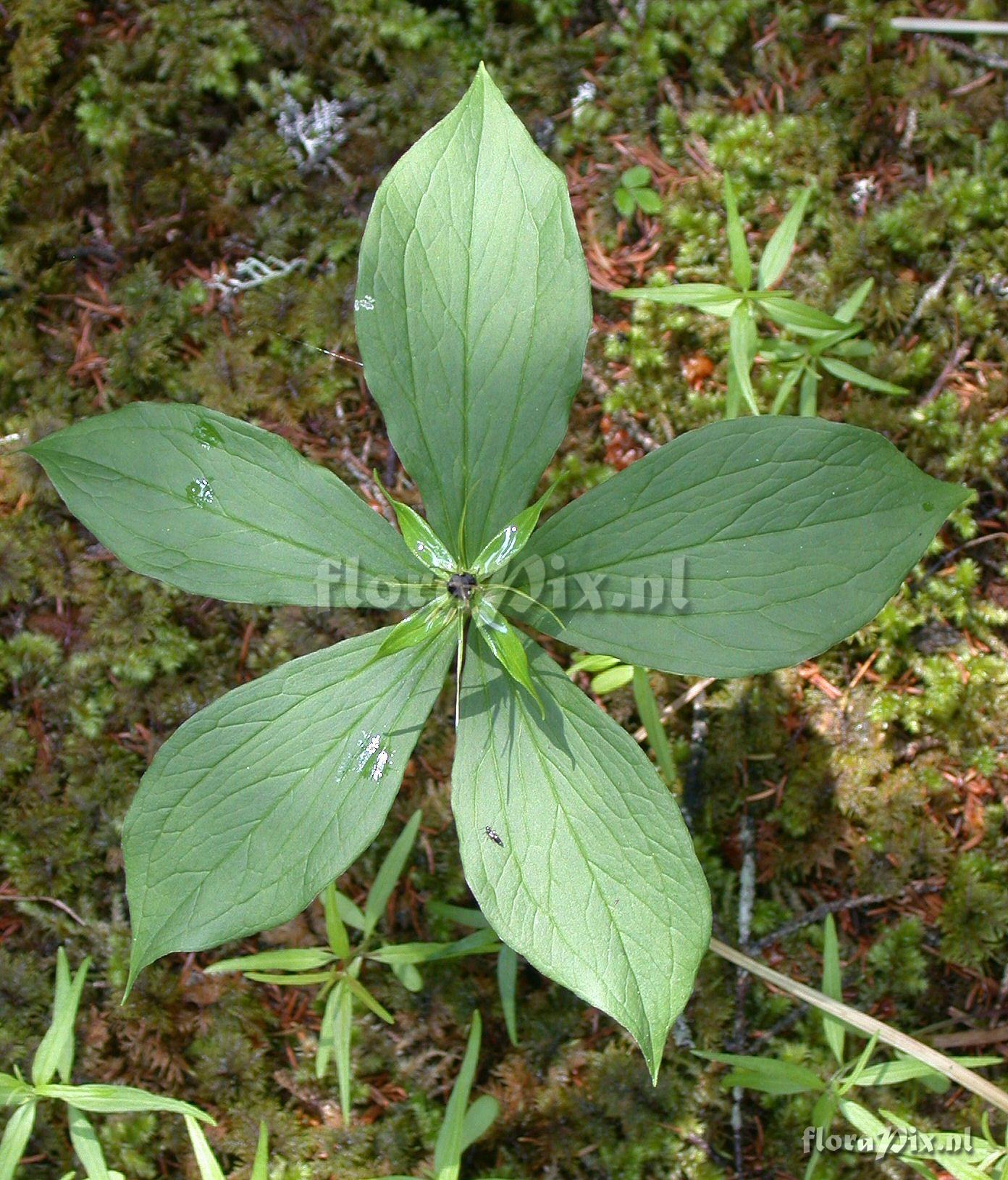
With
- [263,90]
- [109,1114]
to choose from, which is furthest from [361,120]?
[109,1114]

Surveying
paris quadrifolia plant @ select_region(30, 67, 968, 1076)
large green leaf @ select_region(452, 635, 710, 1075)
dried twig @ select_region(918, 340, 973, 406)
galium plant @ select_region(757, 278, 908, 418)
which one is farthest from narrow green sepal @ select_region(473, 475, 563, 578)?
dried twig @ select_region(918, 340, 973, 406)

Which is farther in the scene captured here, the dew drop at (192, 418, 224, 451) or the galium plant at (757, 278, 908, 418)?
the galium plant at (757, 278, 908, 418)

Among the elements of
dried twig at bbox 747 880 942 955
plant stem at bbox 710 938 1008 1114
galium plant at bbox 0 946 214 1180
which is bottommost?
galium plant at bbox 0 946 214 1180

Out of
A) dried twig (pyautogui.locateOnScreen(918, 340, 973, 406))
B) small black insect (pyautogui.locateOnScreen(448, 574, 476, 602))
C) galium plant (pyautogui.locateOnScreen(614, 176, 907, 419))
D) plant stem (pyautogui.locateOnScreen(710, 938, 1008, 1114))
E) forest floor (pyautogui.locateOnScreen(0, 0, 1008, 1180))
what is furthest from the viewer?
dried twig (pyautogui.locateOnScreen(918, 340, 973, 406))

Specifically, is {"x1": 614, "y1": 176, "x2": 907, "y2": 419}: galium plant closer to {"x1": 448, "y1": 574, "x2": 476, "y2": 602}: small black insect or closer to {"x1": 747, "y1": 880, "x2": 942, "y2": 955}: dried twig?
{"x1": 448, "y1": 574, "x2": 476, "y2": 602}: small black insect

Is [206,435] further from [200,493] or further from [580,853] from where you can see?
[580,853]

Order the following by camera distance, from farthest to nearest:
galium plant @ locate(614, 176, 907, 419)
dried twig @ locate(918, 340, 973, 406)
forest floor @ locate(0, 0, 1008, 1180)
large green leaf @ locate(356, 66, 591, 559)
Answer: dried twig @ locate(918, 340, 973, 406) → forest floor @ locate(0, 0, 1008, 1180) → galium plant @ locate(614, 176, 907, 419) → large green leaf @ locate(356, 66, 591, 559)

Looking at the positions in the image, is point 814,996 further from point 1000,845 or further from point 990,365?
point 990,365
